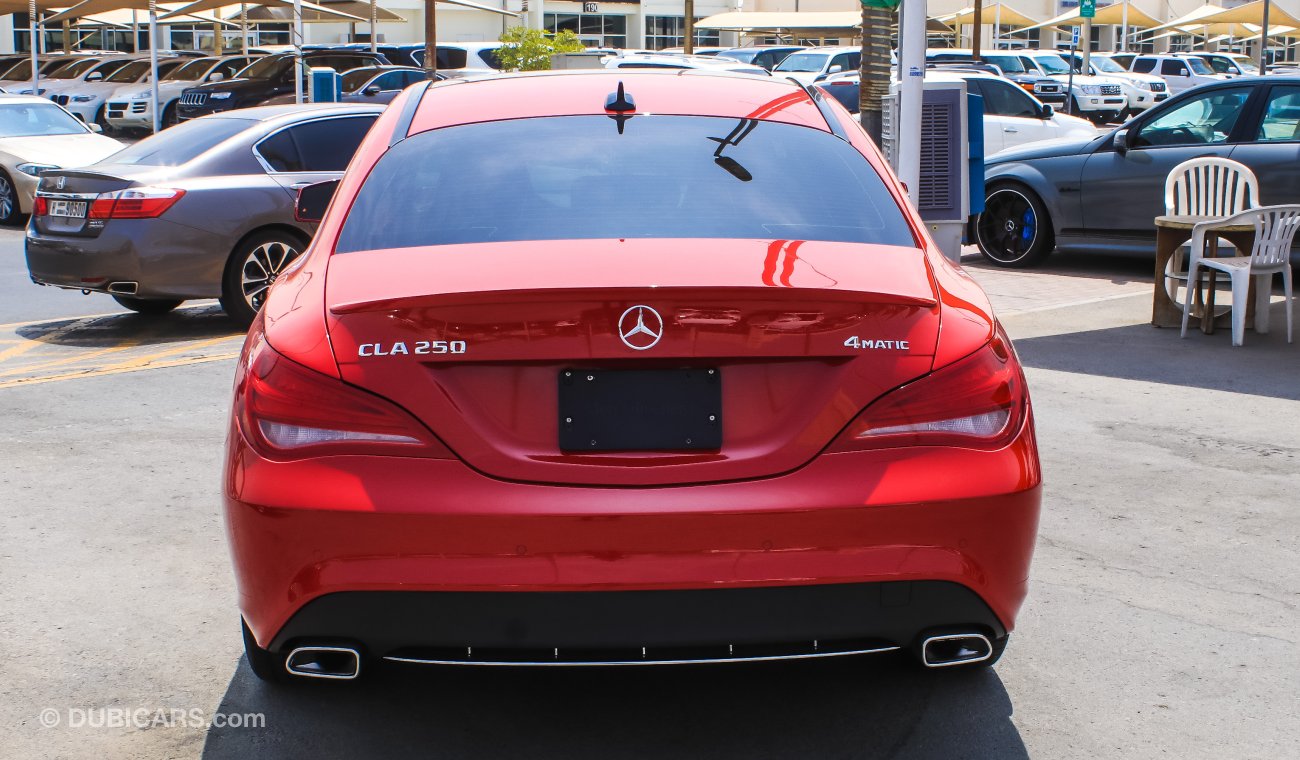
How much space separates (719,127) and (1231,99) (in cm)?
Result: 891

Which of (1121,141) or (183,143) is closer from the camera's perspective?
(183,143)

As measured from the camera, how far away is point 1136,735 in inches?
141

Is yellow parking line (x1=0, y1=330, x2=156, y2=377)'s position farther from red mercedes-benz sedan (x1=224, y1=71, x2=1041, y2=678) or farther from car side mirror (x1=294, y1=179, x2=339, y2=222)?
red mercedes-benz sedan (x1=224, y1=71, x2=1041, y2=678)

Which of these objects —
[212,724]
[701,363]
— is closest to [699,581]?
[701,363]

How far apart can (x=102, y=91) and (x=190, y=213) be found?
23.4m

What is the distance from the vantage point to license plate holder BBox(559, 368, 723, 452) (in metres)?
3.06

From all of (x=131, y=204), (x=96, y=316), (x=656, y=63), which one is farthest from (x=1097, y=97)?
(x=131, y=204)

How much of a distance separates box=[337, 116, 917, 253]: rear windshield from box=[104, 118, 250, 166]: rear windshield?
657 centimetres

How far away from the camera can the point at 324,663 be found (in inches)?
127

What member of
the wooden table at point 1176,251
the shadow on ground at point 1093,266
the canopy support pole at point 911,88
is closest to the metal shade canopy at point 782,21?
the shadow on ground at point 1093,266

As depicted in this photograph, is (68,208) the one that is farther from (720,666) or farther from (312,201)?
(720,666)

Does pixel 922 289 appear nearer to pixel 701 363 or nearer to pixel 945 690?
pixel 701 363

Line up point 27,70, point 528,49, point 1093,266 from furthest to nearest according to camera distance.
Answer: point 27,70
point 528,49
point 1093,266

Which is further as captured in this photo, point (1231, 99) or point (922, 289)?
point (1231, 99)
